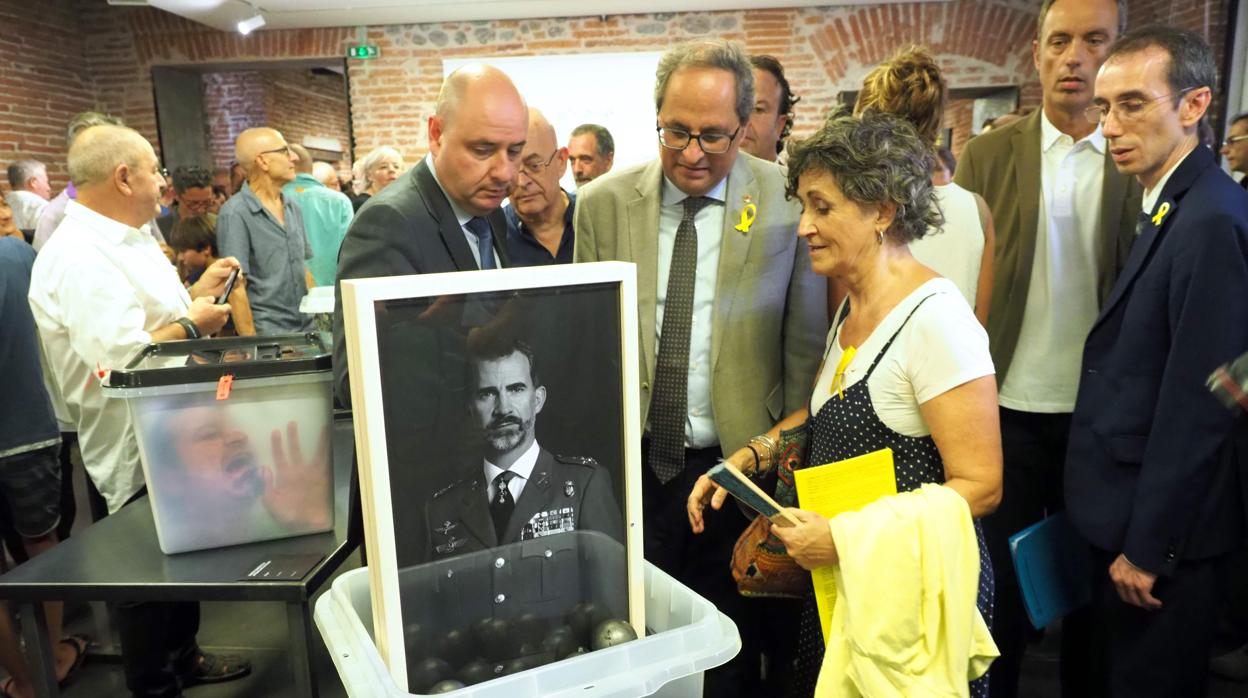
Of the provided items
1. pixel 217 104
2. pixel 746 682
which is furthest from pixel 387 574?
pixel 217 104

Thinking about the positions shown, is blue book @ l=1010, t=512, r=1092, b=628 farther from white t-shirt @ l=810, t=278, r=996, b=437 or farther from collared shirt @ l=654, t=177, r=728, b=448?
collared shirt @ l=654, t=177, r=728, b=448

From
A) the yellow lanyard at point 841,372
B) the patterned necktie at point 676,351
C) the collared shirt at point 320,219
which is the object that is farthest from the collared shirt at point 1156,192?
the collared shirt at point 320,219

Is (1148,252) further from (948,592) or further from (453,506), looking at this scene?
(453,506)

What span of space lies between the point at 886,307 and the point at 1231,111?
18.7 ft

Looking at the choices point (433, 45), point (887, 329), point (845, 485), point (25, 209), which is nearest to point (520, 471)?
point (845, 485)

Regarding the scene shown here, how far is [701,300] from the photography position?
5.17 ft

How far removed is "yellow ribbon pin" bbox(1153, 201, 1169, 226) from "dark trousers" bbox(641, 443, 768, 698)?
98 cm

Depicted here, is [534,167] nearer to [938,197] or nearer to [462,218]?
[462,218]

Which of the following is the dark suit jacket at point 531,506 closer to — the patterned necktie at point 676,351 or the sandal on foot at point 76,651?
the patterned necktie at point 676,351

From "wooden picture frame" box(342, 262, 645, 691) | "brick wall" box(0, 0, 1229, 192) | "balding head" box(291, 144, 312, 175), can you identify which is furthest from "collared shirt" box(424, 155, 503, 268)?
"brick wall" box(0, 0, 1229, 192)

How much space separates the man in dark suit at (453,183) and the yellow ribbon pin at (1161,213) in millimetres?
1257

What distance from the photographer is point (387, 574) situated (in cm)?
79

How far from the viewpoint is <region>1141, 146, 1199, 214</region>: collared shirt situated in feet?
4.90

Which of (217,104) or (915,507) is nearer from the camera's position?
(915,507)
